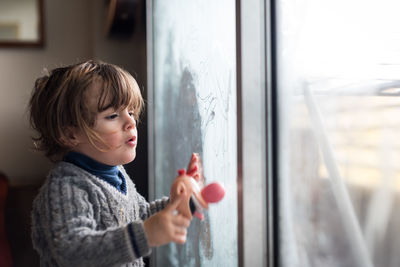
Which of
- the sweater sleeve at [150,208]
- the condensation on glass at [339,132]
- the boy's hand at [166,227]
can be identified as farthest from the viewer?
the sweater sleeve at [150,208]

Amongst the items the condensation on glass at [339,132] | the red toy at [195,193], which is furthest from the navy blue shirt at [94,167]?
the condensation on glass at [339,132]

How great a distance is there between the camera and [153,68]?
1.55m

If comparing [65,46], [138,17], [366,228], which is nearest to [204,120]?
[366,228]

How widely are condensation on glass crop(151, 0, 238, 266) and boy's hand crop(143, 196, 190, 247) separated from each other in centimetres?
22

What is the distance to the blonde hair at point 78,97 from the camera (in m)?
0.74

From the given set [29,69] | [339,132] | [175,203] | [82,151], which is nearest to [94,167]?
[82,151]

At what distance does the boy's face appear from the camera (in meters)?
0.75

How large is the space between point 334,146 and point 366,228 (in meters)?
0.12

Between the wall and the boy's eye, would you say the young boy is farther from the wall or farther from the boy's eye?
the wall

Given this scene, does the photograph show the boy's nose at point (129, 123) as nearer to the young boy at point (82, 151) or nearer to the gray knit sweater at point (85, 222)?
the young boy at point (82, 151)

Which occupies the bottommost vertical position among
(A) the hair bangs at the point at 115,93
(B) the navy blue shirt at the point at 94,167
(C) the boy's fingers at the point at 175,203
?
(C) the boy's fingers at the point at 175,203

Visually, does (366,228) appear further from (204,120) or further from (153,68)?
(153,68)

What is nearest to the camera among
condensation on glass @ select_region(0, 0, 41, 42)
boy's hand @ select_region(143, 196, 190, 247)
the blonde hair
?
boy's hand @ select_region(143, 196, 190, 247)

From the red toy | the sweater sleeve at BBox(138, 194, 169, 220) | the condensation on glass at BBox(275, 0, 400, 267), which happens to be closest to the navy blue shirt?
the sweater sleeve at BBox(138, 194, 169, 220)
